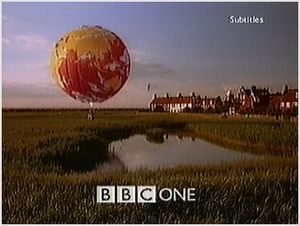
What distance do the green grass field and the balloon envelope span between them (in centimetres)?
6

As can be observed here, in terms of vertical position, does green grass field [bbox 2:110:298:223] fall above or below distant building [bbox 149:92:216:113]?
below

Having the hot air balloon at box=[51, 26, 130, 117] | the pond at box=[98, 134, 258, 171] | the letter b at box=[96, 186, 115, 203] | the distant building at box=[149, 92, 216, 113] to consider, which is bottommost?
the letter b at box=[96, 186, 115, 203]

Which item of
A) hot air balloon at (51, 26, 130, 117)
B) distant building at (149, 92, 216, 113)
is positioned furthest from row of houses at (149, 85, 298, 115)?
A: hot air balloon at (51, 26, 130, 117)

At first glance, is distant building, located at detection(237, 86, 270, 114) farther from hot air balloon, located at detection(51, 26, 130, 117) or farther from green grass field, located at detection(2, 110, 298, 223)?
hot air balloon, located at detection(51, 26, 130, 117)

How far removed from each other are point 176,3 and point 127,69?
176 millimetres

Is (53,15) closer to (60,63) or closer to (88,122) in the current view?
(60,63)

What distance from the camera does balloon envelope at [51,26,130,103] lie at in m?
1.33

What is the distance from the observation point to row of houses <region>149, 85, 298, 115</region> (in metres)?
1.36

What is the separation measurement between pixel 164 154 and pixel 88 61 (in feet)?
0.85

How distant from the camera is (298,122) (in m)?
1.36

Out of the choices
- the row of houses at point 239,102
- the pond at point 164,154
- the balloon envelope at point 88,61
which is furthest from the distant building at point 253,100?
the balloon envelope at point 88,61

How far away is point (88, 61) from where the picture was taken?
1.34 m

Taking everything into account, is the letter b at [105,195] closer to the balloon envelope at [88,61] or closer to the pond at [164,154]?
the pond at [164,154]

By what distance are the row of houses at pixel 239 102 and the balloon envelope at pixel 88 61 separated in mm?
111
